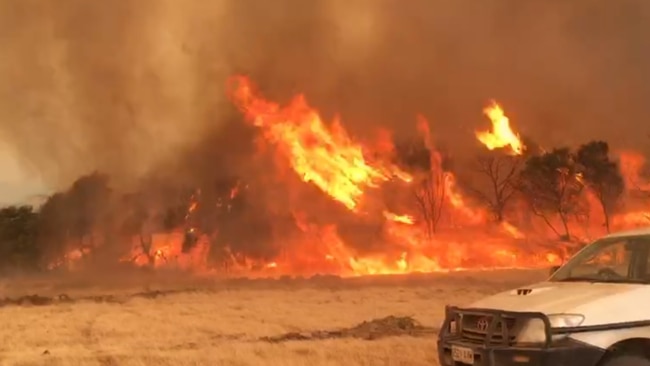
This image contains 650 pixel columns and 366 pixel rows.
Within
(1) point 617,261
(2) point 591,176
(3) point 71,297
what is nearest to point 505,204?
(2) point 591,176

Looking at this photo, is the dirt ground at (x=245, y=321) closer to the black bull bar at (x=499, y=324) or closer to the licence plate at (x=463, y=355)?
the black bull bar at (x=499, y=324)

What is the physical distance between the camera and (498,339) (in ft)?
22.6

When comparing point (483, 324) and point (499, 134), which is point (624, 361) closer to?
point (483, 324)

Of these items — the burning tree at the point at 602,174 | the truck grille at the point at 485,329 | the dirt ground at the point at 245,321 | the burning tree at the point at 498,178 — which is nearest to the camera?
the truck grille at the point at 485,329

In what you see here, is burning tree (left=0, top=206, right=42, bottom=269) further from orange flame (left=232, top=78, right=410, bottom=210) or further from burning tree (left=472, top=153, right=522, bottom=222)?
burning tree (left=472, top=153, right=522, bottom=222)

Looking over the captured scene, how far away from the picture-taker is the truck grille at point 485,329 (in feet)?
22.3

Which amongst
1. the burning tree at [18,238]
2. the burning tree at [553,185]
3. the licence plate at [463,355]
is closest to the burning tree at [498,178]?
the burning tree at [553,185]

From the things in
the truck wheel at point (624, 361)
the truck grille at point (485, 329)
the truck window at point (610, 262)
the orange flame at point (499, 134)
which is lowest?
the truck wheel at point (624, 361)

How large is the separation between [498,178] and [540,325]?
38885 millimetres

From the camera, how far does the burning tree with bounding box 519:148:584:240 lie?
42.7 metres

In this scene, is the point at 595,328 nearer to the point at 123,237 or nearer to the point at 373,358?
the point at 373,358

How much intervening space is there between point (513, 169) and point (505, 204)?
210 centimetres

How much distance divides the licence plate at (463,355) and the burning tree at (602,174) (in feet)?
123

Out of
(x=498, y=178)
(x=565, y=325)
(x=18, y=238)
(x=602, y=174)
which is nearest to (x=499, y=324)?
(x=565, y=325)
